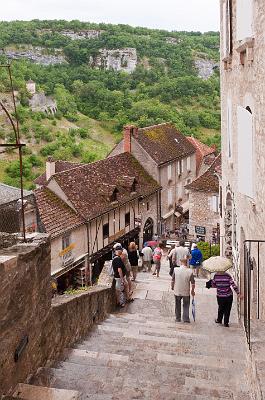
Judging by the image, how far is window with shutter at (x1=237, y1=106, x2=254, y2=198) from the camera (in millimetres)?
8531

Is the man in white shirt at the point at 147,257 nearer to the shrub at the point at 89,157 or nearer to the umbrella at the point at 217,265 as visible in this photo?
the umbrella at the point at 217,265

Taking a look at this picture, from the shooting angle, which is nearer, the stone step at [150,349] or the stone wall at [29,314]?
the stone wall at [29,314]

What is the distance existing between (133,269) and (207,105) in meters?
67.7

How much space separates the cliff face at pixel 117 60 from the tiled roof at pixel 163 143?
218ft

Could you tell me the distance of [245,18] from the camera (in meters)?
8.83

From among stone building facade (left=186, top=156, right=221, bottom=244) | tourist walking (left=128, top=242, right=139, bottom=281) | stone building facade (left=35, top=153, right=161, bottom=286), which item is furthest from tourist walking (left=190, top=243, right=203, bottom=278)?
stone building facade (left=186, top=156, right=221, bottom=244)

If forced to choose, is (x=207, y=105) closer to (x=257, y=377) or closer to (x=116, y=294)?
(x=116, y=294)

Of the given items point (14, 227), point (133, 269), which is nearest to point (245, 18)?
point (14, 227)

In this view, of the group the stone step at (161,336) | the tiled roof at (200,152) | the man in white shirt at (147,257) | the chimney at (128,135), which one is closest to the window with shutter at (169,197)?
the chimney at (128,135)

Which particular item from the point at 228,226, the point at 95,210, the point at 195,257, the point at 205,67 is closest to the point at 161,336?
the point at 228,226

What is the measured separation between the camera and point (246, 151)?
354 inches

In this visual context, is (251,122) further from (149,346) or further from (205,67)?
(205,67)

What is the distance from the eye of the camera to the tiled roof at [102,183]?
26969 mm

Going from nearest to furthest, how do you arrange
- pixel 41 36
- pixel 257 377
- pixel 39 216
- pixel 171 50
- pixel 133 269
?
1. pixel 257 377
2. pixel 133 269
3. pixel 39 216
4. pixel 171 50
5. pixel 41 36
